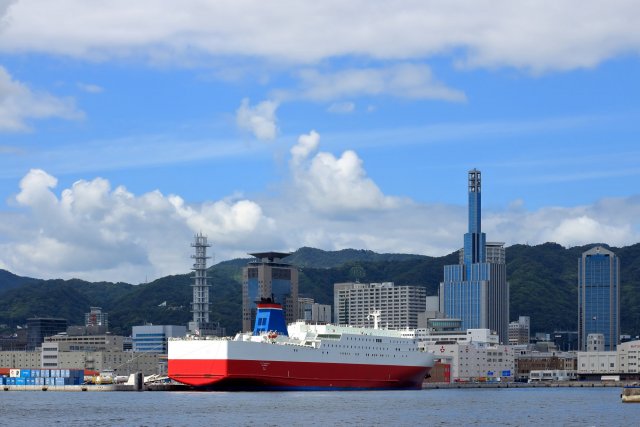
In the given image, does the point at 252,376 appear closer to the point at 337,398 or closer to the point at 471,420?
the point at 337,398

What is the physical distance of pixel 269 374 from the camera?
13200 centimetres

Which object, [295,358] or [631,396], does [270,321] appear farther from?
[631,396]

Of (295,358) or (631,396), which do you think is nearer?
(631,396)

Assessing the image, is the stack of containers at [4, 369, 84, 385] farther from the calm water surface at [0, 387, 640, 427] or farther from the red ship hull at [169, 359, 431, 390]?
the red ship hull at [169, 359, 431, 390]

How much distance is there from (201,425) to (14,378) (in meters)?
101

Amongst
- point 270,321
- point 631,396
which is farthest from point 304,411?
point 270,321

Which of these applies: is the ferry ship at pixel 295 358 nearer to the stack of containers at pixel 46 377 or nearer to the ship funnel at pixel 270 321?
the ship funnel at pixel 270 321

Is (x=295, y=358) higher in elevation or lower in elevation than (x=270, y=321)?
lower

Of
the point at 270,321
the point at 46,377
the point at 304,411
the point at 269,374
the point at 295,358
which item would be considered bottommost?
the point at 46,377

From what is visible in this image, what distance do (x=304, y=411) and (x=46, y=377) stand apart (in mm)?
87836

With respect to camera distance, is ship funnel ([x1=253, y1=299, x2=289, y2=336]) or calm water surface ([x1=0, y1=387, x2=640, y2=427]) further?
ship funnel ([x1=253, y1=299, x2=289, y2=336])

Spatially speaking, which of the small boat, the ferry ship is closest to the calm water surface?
the small boat

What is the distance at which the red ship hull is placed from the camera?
12925 centimetres

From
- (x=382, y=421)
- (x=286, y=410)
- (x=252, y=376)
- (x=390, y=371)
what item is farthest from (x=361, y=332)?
(x=382, y=421)
